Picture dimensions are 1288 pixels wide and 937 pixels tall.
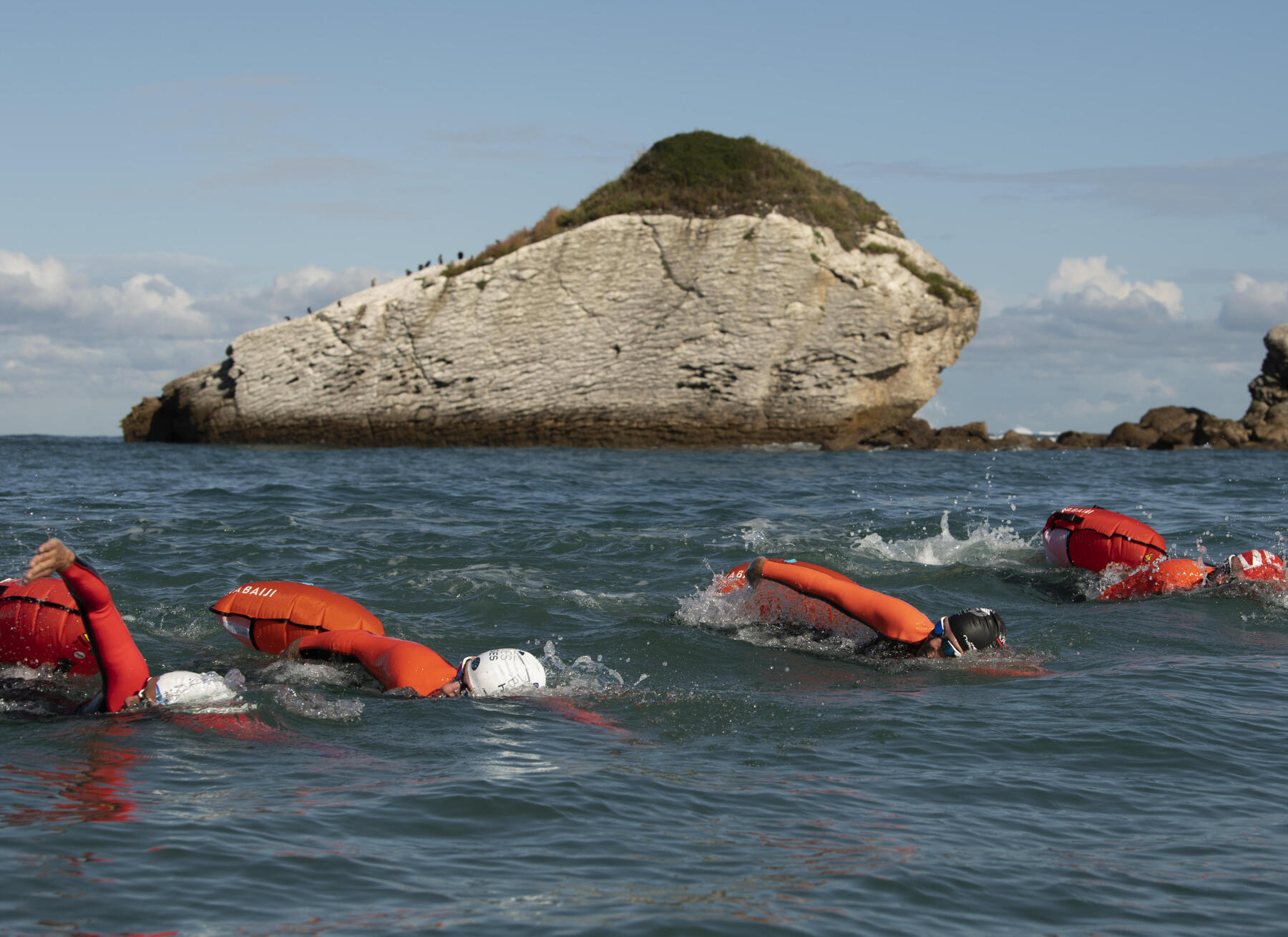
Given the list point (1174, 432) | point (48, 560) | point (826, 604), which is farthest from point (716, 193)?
point (48, 560)

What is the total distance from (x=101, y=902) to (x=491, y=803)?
65.8 inches

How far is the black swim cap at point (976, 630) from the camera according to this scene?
25.6 feet

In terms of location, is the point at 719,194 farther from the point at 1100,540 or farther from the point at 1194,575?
the point at 1194,575

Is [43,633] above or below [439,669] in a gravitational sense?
above

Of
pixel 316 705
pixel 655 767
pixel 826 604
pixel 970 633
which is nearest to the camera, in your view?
pixel 655 767

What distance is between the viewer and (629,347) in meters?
37.9

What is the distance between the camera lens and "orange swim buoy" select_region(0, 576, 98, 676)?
A: 7.00m

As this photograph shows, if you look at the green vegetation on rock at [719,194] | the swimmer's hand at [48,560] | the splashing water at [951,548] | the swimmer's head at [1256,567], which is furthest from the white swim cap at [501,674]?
the green vegetation on rock at [719,194]

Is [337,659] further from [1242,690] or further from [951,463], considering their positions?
[951,463]

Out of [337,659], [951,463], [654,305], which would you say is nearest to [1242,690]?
[337,659]

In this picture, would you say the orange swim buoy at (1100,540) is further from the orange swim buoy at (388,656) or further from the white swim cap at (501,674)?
the orange swim buoy at (388,656)

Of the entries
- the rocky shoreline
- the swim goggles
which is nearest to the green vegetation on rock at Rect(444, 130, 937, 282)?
the rocky shoreline

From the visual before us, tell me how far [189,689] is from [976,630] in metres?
5.30

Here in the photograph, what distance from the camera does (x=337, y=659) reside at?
23.9 ft
